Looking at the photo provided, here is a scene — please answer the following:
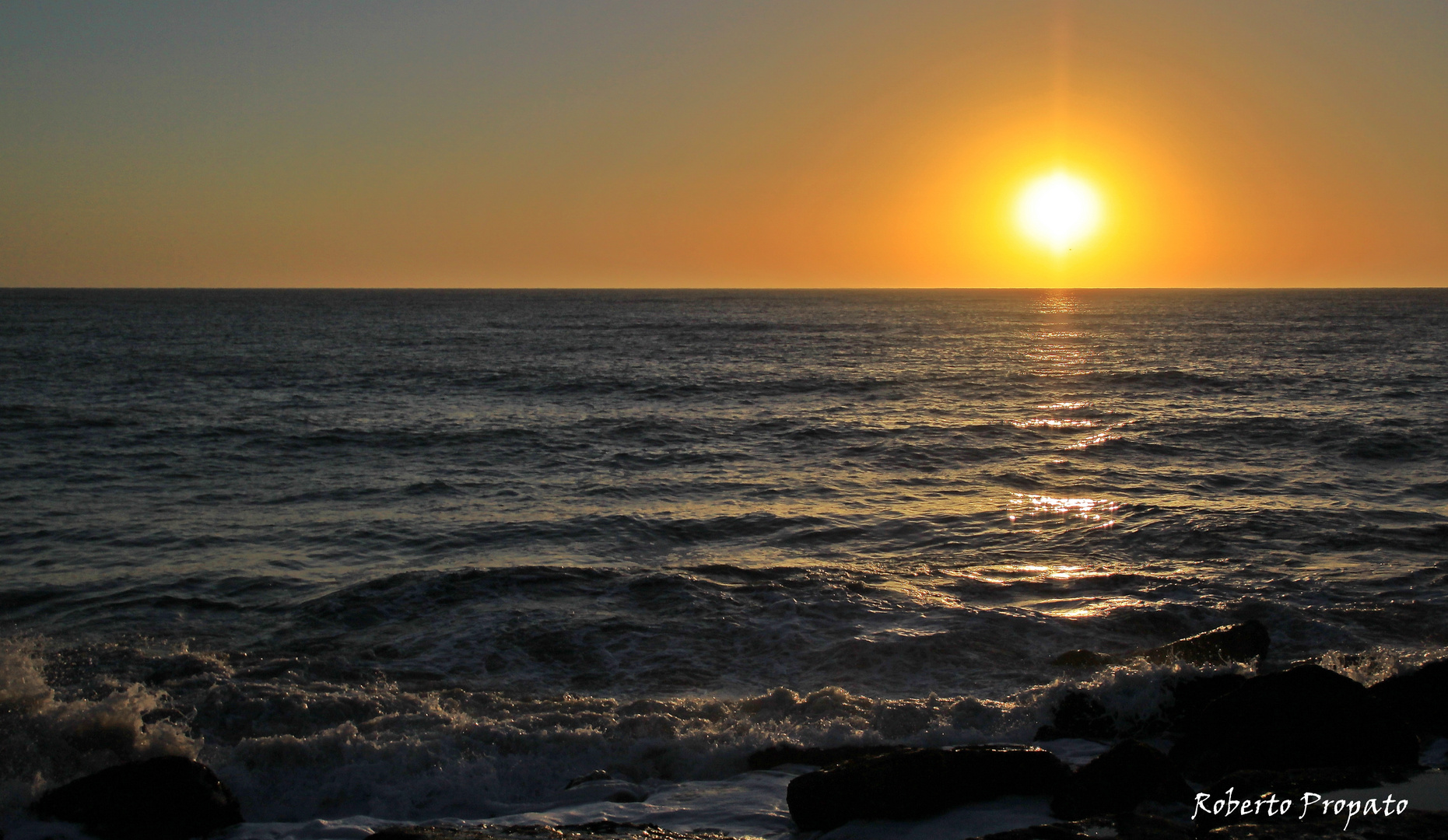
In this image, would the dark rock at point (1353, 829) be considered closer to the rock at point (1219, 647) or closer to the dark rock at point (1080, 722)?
the dark rock at point (1080, 722)

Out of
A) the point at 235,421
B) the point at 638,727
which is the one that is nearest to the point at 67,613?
the point at 638,727

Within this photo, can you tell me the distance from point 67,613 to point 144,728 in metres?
4.69

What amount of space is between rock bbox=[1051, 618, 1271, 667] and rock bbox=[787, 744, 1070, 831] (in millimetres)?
3412

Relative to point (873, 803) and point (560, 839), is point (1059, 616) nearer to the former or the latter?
point (873, 803)

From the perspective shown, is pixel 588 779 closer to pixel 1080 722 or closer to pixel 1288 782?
pixel 1080 722

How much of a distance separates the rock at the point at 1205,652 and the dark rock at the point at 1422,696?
55.5 inches

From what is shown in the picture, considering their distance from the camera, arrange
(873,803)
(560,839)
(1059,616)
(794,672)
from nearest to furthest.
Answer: (560,839) < (873,803) < (794,672) < (1059,616)

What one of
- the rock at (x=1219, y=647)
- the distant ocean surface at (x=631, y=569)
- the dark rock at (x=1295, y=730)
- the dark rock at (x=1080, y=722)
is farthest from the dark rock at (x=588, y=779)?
the rock at (x=1219, y=647)

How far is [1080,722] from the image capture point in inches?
334

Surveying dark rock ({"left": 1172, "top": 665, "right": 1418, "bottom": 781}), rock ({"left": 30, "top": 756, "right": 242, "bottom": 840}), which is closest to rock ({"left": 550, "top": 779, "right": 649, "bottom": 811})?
rock ({"left": 30, "top": 756, "right": 242, "bottom": 840})

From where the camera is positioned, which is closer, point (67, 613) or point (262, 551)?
point (67, 613)

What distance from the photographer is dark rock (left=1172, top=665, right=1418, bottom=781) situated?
7.18 m

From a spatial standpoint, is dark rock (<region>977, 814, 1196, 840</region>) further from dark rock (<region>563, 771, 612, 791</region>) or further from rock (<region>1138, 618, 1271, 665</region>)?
rock (<region>1138, 618, 1271, 665</region>)

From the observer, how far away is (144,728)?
8.47 meters
